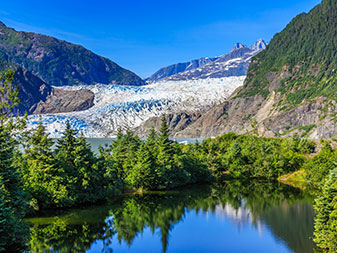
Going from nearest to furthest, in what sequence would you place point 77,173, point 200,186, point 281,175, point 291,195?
point 77,173 < point 291,195 < point 200,186 < point 281,175

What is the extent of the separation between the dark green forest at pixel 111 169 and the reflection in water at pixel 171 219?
2.25 metres

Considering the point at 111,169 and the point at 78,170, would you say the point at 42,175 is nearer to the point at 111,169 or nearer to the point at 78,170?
the point at 78,170

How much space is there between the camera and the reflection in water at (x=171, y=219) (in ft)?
99.0

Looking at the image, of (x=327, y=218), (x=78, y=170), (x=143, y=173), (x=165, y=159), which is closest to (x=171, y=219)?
(x=78, y=170)

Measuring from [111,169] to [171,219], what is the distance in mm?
15167

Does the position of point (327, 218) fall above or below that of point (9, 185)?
below

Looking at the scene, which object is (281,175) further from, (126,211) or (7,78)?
(7,78)

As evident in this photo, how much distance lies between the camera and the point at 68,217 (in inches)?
1453

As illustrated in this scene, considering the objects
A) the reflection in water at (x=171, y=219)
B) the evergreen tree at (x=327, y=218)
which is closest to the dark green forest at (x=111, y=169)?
the evergreen tree at (x=327, y=218)

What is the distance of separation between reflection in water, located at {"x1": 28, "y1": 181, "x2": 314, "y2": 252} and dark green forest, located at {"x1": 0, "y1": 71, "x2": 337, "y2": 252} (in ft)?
7.37

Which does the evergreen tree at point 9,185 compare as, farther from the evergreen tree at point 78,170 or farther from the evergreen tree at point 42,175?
the evergreen tree at point 78,170

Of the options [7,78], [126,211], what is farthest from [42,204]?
[7,78]

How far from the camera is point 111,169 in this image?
5097 cm

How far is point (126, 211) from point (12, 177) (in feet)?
62.2
